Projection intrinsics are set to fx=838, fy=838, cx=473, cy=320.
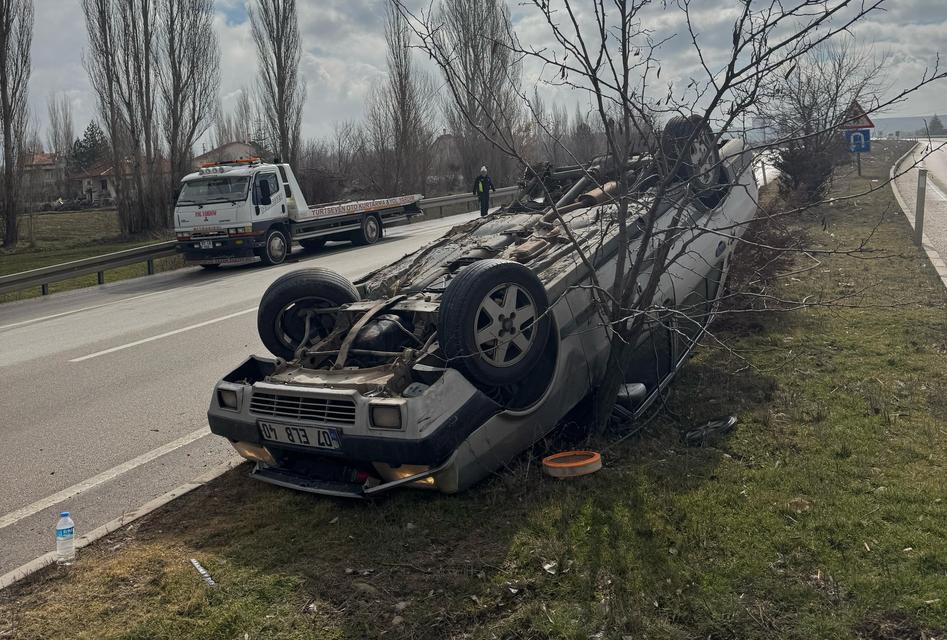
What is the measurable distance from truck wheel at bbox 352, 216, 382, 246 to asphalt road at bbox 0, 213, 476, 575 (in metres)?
7.01

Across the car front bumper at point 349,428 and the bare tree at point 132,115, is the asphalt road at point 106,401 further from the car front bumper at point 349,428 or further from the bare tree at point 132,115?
the bare tree at point 132,115

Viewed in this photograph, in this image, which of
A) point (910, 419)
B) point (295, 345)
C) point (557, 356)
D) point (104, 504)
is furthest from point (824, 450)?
point (104, 504)

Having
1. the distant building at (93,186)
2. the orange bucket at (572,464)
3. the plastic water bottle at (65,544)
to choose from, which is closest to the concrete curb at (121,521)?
the plastic water bottle at (65,544)

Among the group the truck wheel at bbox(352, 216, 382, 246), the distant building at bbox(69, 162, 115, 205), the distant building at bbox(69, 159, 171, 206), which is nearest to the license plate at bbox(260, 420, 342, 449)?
the truck wheel at bbox(352, 216, 382, 246)

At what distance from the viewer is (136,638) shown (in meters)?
3.33

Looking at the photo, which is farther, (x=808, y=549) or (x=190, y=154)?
(x=190, y=154)

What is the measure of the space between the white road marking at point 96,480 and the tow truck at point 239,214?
11.6 m

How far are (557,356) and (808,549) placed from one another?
5.67ft

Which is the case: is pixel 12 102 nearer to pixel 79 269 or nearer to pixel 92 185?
pixel 79 269

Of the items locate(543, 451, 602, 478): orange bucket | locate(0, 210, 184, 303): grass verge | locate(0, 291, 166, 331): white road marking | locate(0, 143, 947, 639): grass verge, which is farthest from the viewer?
locate(0, 210, 184, 303): grass verge

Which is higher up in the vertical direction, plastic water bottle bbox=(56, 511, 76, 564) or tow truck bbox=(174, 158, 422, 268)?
tow truck bbox=(174, 158, 422, 268)

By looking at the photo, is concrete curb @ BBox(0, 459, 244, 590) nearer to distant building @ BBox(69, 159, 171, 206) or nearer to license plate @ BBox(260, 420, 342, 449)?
license plate @ BBox(260, 420, 342, 449)

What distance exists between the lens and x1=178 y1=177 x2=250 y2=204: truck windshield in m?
17.3

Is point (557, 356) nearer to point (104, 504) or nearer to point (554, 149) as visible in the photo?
point (554, 149)
